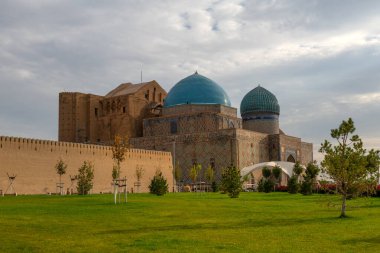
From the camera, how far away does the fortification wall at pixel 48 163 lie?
2861 cm

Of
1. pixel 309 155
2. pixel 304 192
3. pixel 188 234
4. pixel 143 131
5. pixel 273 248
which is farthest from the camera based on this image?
pixel 309 155

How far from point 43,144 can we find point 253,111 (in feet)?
86.0

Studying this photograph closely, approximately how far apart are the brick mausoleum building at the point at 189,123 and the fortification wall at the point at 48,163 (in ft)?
26.5

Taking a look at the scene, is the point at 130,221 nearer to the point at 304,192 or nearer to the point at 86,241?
the point at 86,241

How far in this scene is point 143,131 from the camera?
50.6 metres

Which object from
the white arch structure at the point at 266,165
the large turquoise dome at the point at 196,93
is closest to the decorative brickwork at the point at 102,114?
the large turquoise dome at the point at 196,93

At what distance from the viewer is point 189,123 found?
47.2 meters

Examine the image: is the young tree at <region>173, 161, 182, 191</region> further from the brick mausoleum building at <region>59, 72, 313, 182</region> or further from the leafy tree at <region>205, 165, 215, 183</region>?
the leafy tree at <region>205, 165, 215, 183</region>

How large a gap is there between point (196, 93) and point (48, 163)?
21.3 m

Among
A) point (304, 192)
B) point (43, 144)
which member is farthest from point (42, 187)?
point (304, 192)

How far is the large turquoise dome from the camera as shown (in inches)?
1935

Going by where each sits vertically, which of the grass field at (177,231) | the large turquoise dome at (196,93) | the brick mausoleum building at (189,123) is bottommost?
the grass field at (177,231)

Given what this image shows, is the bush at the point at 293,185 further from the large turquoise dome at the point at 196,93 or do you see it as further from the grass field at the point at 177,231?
the large turquoise dome at the point at 196,93

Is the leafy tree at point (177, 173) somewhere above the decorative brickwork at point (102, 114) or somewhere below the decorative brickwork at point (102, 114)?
below
